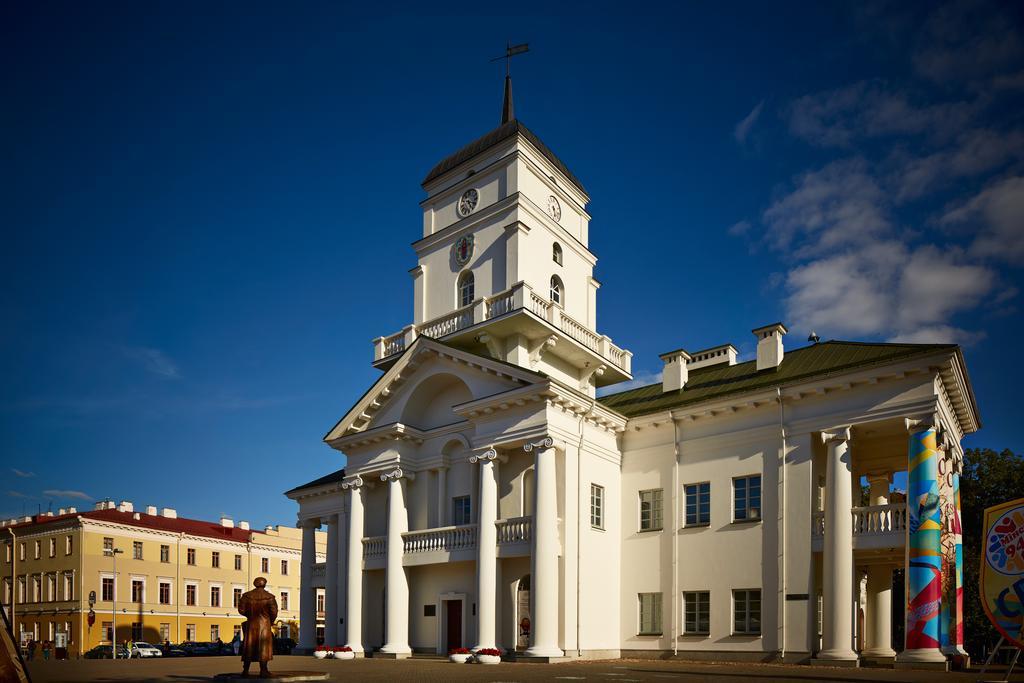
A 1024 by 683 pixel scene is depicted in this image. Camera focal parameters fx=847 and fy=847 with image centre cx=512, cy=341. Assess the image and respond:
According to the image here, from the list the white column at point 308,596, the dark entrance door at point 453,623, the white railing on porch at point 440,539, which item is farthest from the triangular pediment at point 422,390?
the white column at point 308,596

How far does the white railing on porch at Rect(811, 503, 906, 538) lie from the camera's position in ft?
77.3

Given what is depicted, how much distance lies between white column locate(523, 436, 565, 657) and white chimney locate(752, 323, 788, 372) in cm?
826

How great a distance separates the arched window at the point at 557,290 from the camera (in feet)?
113

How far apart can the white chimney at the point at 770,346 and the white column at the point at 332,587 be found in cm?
1868

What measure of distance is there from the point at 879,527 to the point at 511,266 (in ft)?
50.9

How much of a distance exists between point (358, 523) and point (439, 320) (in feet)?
27.0

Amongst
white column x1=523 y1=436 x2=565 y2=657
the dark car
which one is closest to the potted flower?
white column x1=523 y1=436 x2=565 y2=657

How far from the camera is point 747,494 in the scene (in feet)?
88.1

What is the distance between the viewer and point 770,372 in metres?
28.5

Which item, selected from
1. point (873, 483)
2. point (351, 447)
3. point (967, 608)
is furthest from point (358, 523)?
point (967, 608)

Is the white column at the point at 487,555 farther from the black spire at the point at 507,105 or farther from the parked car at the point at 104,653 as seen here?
the parked car at the point at 104,653

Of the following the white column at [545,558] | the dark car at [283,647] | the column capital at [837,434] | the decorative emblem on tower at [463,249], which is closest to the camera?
the column capital at [837,434]

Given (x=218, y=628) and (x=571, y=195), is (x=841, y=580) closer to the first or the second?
(x=571, y=195)

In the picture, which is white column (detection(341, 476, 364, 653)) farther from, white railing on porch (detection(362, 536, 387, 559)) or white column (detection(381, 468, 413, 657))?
white column (detection(381, 468, 413, 657))
